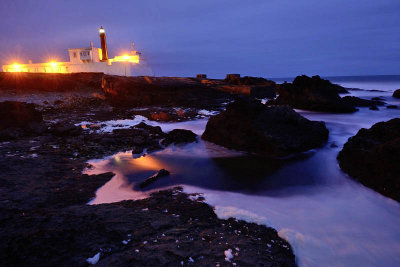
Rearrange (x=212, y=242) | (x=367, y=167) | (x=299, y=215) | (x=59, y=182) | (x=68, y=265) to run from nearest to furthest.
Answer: (x=68, y=265)
(x=212, y=242)
(x=299, y=215)
(x=59, y=182)
(x=367, y=167)

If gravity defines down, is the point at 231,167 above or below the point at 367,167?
below

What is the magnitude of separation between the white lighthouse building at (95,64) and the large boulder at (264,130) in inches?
1358

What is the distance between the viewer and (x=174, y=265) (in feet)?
8.20

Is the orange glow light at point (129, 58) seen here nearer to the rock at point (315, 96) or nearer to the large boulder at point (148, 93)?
the large boulder at point (148, 93)

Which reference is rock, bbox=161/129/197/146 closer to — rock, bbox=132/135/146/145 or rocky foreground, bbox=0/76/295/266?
rock, bbox=132/135/146/145

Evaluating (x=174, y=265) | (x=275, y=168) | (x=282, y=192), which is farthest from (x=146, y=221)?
(x=275, y=168)

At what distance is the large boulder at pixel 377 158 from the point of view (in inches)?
185

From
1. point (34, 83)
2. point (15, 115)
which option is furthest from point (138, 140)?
point (34, 83)

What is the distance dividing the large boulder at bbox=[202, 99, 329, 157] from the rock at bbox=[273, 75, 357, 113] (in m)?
8.03

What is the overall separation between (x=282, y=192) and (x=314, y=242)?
1795 mm

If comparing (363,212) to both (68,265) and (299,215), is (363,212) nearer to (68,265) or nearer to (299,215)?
(299,215)

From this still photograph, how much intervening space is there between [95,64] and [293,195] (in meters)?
41.0

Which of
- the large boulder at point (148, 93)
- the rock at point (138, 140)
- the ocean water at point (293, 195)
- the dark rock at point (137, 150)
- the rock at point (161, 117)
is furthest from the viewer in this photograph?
the large boulder at point (148, 93)

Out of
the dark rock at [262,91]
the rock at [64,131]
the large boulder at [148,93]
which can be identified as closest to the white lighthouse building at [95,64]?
the large boulder at [148,93]
